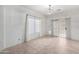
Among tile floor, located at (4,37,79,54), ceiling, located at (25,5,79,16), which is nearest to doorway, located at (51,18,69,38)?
tile floor, located at (4,37,79,54)

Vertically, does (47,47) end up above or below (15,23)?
below

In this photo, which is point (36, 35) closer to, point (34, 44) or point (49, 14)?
point (34, 44)

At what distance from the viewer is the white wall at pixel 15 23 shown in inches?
99.8

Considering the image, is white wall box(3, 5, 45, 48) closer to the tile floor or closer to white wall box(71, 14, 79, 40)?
the tile floor

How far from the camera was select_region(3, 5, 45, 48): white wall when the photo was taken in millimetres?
2535

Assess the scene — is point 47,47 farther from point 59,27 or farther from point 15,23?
point 15,23

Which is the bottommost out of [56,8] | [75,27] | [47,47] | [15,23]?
[47,47]

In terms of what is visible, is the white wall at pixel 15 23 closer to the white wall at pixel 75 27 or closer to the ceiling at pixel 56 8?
the ceiling at pixel 56 8

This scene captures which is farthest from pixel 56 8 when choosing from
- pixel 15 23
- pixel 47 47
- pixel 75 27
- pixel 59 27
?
pixel 15 23

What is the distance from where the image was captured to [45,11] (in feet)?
8.46

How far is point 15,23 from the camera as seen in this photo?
2.65 meters

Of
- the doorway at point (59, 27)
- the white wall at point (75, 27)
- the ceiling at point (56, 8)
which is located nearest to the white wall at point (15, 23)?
the ceiling at point (56, 8)
